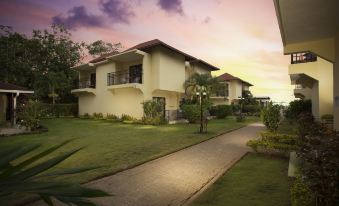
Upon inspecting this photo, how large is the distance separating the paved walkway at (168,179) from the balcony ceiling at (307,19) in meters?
5.20

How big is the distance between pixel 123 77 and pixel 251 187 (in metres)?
22.1

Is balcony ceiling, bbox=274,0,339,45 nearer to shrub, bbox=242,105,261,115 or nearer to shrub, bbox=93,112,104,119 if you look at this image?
shrub, bbox=93,112,104,119

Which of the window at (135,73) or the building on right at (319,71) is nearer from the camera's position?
the building on right at (319,71)

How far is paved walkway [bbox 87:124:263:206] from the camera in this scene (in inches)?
220

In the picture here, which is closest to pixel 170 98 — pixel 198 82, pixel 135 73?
pixel 198 82

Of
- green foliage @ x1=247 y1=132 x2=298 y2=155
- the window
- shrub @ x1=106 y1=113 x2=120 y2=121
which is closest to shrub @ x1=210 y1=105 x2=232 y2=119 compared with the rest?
the window

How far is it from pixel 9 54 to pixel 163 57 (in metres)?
21.2

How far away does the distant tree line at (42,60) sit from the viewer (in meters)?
32.6

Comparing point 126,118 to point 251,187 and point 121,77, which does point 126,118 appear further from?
point 251,187

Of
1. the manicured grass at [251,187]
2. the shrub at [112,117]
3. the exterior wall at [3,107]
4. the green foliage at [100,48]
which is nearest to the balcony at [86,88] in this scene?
the shrub at [112,117]

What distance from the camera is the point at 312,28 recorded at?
960cm

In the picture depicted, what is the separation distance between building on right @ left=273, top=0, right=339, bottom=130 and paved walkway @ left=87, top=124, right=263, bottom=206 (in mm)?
5152

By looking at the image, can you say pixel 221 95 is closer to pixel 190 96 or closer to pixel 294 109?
pixel 190 96

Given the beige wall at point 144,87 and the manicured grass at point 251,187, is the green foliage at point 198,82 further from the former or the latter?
the manicured grass at point 251,187
